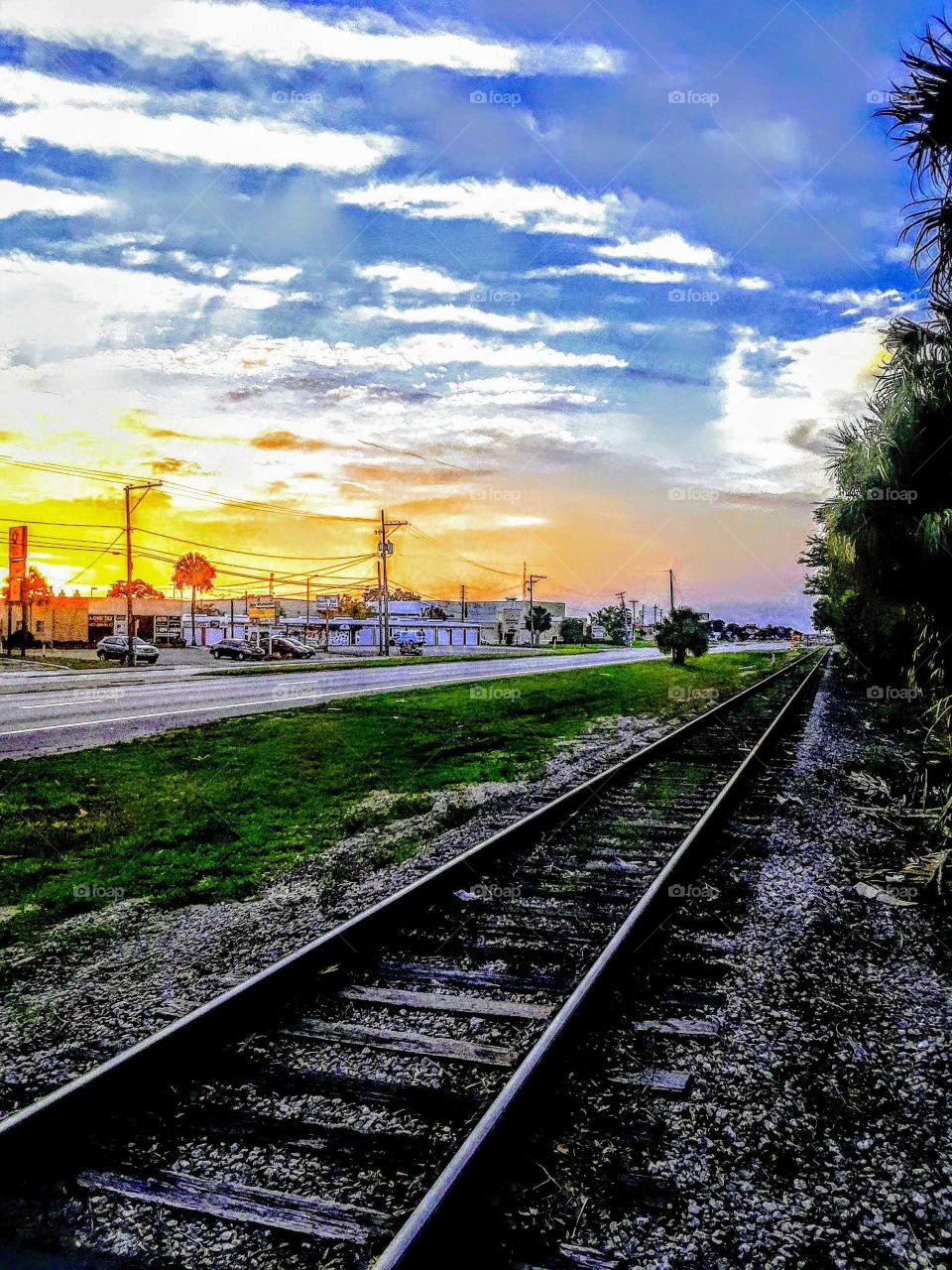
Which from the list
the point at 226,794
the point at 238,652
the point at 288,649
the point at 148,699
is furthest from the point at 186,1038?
the point at 288,649

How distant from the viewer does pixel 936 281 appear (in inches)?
289

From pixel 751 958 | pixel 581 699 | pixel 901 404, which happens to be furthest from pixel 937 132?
pixel 581 699

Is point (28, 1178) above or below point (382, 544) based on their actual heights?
below

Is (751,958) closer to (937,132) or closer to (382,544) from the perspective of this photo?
(937,132)

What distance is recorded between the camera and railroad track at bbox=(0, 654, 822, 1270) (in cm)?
269

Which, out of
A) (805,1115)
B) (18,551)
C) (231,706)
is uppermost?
(18,551)

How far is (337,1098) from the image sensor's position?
11.3ft

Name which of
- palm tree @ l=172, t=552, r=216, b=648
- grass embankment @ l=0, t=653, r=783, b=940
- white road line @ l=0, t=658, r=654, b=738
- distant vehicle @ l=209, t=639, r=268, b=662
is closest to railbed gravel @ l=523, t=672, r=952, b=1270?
grass embankment @ l=0, t=653, r=783, b=940

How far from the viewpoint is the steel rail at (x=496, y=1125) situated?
8.06 feet

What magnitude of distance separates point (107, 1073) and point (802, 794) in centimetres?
893

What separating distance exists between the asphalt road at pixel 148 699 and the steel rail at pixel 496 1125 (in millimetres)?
10610

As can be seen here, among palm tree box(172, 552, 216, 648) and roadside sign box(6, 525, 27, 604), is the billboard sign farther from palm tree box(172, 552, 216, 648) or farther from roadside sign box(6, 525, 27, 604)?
palm tree box(172, 552, 216, 648)

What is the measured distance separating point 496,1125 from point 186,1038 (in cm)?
152

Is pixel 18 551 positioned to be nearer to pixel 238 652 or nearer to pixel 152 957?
pixel 238 652
